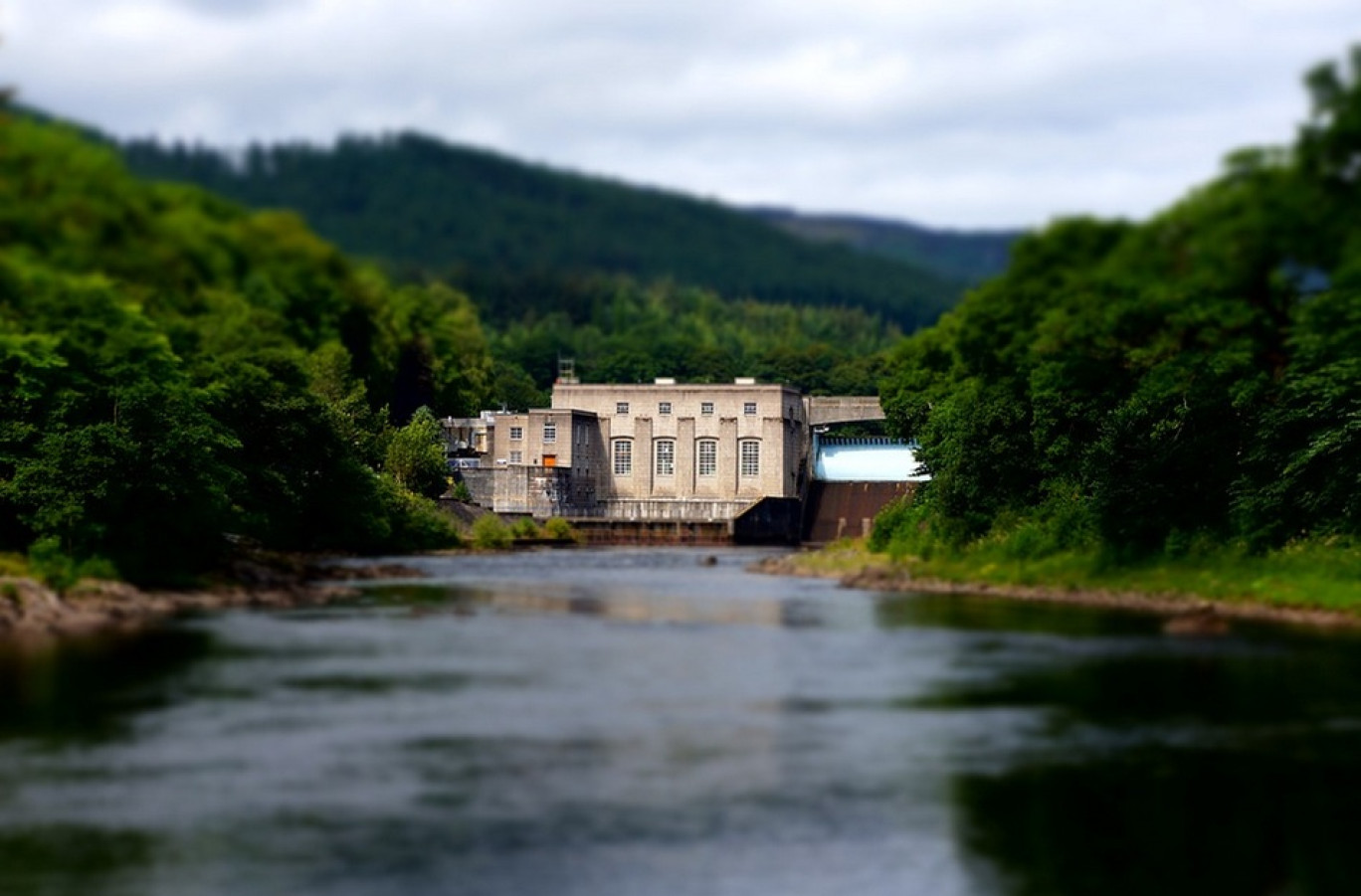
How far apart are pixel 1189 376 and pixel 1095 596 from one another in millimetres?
10166

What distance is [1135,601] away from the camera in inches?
3241

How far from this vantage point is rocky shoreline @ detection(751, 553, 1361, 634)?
71.3 m

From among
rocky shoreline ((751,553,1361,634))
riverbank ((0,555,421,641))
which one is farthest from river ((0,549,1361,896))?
riverbank ((0,555,421,641))

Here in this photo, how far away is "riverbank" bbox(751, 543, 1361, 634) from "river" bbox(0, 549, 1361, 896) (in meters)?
3.28

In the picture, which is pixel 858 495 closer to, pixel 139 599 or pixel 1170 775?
pixel 139 599

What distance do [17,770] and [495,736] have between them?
10527 millimetres

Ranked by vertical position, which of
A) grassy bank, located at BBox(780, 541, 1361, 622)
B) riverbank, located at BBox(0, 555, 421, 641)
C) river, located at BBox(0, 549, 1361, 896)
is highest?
grassy bank, located at BBox(780, 541, 1361, 622)

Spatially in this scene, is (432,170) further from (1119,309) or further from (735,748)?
(735,748)

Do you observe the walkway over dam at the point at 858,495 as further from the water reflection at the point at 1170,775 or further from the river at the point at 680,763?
the water reflection at the point at 1170,775

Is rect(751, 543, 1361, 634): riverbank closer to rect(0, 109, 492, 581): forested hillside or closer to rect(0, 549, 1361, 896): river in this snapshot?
rect(0, 549, 1361, 896): river

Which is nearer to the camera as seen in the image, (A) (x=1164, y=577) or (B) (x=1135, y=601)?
(B) (x=1135, y=601)

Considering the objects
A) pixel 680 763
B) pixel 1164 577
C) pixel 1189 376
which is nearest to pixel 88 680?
pixel 680 763

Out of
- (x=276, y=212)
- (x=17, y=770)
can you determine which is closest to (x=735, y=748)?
(x=17, y=770)

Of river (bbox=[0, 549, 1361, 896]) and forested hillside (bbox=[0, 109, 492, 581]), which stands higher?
forested hillside (bbox=[0, 109, 492, 581])
